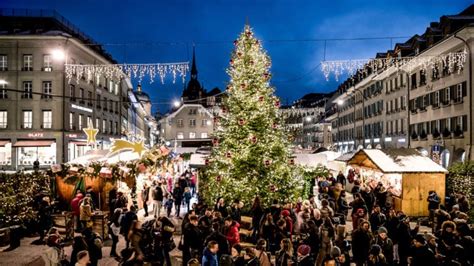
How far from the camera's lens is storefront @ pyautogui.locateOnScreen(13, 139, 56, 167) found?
42134mm

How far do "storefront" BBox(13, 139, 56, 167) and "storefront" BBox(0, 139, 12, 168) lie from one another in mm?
605

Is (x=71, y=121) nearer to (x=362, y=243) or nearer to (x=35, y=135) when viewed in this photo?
(x=35, y=135)

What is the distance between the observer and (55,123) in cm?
4262

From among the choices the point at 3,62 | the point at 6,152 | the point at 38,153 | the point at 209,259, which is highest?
the point at 3,62

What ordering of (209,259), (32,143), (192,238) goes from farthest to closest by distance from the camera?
(32,143) < (192,238) < (209,259)

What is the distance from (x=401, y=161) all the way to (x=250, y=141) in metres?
7.27

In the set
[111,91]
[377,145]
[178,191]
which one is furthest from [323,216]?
[111,91]

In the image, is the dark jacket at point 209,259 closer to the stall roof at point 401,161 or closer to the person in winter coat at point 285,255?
the person in winter coat at point 285,255

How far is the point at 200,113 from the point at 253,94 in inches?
2438

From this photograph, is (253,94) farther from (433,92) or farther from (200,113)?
(200,113)

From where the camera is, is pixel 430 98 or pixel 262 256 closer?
pixel 262 256

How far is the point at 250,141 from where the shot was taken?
762 inches

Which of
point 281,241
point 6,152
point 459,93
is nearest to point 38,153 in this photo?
point 6,152

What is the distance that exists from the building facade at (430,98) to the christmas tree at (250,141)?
10.1 m
